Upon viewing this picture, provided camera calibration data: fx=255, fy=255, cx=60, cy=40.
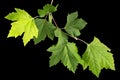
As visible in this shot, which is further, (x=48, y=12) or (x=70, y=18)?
(x=70, y=18)

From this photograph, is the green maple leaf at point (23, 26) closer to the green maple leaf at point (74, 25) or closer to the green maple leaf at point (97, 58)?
the green maple leaf at point (74, 25)

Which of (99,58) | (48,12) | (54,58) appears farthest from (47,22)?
(99,58)

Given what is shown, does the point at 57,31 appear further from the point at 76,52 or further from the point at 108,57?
the point at 108,57

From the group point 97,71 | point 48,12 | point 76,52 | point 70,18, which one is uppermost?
point 48,12

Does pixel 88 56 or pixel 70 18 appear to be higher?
pixel 70 18

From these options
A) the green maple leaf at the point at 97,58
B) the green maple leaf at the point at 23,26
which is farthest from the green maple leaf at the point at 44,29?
the green maple leaf at the point at 97,58

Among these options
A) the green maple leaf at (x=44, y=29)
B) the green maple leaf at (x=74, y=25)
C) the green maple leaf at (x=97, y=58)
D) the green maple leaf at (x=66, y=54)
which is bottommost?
the green maple leaf at (x=97, y=58)
